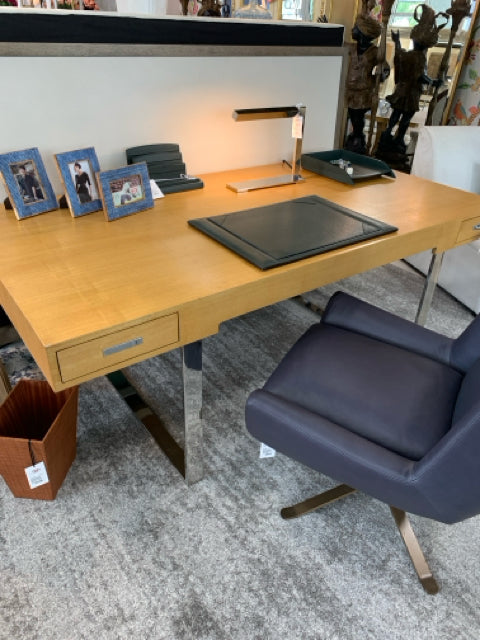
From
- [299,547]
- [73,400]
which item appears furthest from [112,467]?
[299,547]

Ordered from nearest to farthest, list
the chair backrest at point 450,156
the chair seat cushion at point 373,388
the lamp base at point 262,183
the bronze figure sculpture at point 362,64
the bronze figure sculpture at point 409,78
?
the chair seat cushion at point 373,388 → the lamp base at point 262,183 → the chair backrest at point 450,156 → the bronze figure sculpture at point 362,64 → the bronze figure sculpture at point 409,78

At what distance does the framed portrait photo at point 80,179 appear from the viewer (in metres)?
1.40

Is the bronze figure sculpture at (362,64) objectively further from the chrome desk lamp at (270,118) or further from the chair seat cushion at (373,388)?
the chair seat cushion at (373,388)

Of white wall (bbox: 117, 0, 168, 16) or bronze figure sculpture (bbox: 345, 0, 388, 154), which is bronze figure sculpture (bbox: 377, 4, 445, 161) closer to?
bronze figure sculpture (bbox: 345, 0, 388, 154)

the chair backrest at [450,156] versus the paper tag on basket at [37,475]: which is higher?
the chair backrest at [450,156]

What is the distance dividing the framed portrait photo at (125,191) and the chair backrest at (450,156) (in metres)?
1.54

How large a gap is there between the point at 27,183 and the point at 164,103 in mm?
560

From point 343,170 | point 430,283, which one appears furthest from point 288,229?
point 430,283

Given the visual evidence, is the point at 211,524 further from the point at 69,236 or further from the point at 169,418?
the point at 69,236

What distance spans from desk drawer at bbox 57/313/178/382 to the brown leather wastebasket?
1.28 ft

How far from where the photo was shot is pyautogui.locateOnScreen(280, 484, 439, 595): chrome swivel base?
120 cm

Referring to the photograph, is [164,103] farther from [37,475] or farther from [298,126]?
[37,475]

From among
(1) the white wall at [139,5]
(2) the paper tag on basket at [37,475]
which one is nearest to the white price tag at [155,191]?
(2) the paper tag on basket at [37,475]

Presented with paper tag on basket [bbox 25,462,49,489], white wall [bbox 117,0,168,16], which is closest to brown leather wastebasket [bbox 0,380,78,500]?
paper tag on basket [bbox 25,462,49,489]
